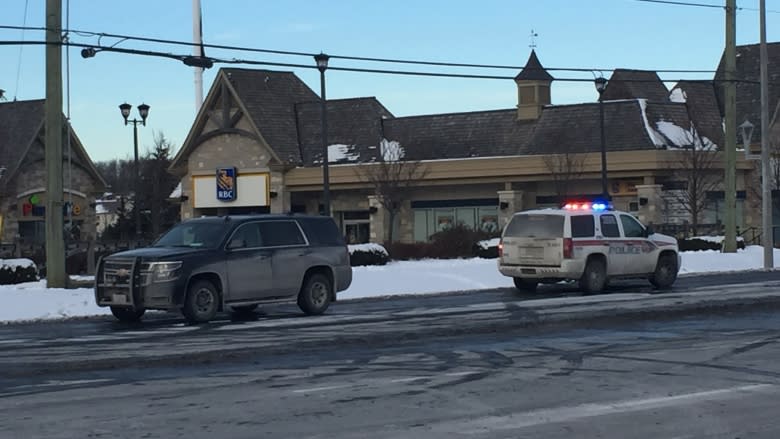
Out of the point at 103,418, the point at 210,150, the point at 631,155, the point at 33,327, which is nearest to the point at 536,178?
the point at 631,155

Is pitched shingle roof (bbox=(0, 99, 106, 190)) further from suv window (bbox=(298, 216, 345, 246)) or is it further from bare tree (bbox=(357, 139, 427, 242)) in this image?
suv window (bbox=(298, 216, 345, 246))

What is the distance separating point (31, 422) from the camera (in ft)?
33.1

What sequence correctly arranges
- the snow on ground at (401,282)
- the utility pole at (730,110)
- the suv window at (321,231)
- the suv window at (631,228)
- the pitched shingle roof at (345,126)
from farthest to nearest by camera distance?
the pitched shingle roof at (345,126) → the utility pole at (730,110) → the suv window at (631,228) → the snow on ground at (401,282) → the suv window at (321,231)

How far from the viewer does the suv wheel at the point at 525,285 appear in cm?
2797

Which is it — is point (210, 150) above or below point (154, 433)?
above

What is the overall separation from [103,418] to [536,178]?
4740cm

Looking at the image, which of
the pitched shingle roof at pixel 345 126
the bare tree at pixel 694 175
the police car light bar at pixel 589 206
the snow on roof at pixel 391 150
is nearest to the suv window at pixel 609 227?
the police car light bar at pixel 589 206

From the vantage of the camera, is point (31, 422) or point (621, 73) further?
point (621, 73)

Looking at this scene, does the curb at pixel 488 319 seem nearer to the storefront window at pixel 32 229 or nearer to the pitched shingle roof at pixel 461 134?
the pitched shingle roof at pixel 461 134

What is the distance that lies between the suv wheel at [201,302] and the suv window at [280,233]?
1553mm

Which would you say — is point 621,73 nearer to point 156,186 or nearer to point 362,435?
point 156,186

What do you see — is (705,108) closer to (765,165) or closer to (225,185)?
(765,165)

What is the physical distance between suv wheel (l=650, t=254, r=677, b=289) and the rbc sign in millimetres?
36917

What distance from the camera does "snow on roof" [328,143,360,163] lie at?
61438 millimetres
